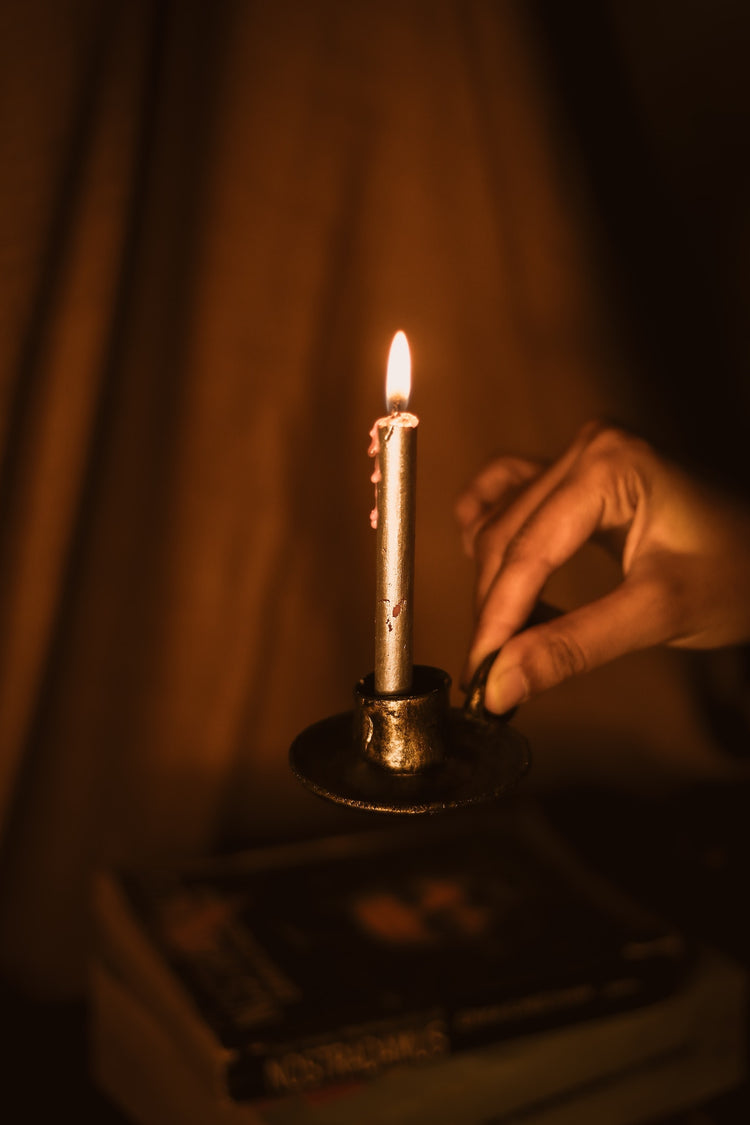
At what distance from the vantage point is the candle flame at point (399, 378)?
0.43 metres

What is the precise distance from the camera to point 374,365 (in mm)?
1038

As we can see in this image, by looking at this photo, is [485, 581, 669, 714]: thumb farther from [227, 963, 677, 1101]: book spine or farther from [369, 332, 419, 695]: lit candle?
[227, 963, 677, 1101]: book spine

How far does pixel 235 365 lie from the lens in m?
0.96

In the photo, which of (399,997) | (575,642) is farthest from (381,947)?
(575,642)

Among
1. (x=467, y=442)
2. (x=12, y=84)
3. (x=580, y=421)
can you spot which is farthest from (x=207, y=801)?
(x=12, y=84)

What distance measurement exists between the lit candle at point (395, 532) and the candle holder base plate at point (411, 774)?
4 cm

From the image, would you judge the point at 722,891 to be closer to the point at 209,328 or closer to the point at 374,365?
the point at 374,365

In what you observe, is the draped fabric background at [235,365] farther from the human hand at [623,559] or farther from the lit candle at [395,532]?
the lit candle at [395,532]

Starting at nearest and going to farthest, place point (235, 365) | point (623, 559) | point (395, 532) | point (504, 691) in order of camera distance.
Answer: point (395, 532) < point (504, 691) < point (623, 559) < point (235, 365)

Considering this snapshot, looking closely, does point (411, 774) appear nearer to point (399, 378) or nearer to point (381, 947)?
point (399, 378)

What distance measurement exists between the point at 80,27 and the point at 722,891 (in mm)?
959

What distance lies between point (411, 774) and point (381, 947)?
42 centimetres

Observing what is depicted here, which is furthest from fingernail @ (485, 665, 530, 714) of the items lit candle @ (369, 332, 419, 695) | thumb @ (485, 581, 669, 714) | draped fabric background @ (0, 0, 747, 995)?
draped fabric background @ (0, 0, 747, 995)

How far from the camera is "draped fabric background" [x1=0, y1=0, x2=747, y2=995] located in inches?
33.1
